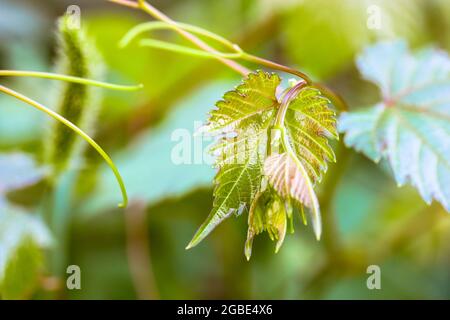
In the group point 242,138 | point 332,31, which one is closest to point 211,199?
point 332,31

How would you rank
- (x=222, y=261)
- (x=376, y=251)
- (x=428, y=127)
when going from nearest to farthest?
(x=428, y=127) → (x=376, y=251) → (x=222, y=261)

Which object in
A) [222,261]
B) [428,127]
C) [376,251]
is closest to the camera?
[428,127]

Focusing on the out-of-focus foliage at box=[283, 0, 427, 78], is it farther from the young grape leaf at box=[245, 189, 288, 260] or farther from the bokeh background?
the young grape leaf at box=[245, 189, 288, 260]

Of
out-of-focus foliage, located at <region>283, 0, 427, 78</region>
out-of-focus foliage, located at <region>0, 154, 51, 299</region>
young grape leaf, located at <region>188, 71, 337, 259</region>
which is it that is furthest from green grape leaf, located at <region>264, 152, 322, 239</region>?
out-of-focus foliage, located at <region>283, 0, 427, 78</region>
